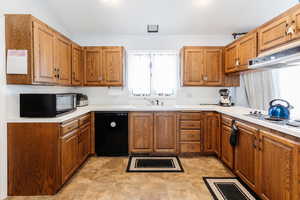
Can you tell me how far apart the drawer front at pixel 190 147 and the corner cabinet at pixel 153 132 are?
0.13 meters

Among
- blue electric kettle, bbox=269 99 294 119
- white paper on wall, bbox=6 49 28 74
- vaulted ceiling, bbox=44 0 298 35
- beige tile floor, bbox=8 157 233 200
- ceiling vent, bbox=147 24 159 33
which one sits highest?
vaulted ceiling, bbox=44 0 298 35

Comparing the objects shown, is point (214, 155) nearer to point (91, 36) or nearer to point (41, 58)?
point (41, 58)

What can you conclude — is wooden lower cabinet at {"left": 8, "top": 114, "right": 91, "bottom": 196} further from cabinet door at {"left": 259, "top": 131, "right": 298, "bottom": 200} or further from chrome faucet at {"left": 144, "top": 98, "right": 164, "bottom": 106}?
cabinet door at {"left": 259, "top": 131, "right": 298, "bottom": 200}

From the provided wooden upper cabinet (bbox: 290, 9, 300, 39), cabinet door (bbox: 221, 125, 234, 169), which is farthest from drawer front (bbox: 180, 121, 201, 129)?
wooden upper cabinet (bbox: 290, 9, 300, 39)

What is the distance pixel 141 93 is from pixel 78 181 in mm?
2134

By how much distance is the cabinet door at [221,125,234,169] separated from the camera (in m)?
2.61

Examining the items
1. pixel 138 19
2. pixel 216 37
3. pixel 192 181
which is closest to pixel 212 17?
pixel 216 37

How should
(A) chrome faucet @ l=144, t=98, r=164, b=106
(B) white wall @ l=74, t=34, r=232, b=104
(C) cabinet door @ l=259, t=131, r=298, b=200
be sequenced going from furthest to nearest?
(B) white wall @ l=74, t=34, r=232, b=104 < (A) chrome faucet @ l=144, t=98, r=164, b=106 < (C) cabinet door @ l=259, t=131, r=298, b=200

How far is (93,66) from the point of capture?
11.8 ft

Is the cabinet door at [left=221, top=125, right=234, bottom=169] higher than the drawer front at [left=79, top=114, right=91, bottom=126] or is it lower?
lower

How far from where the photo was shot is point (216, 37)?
389 centimetres

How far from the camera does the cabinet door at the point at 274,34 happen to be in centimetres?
200

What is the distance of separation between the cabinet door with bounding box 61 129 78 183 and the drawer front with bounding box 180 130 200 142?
5.92ft

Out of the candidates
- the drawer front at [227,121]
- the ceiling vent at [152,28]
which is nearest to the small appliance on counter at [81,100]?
the ceiling vent at [152,28]
